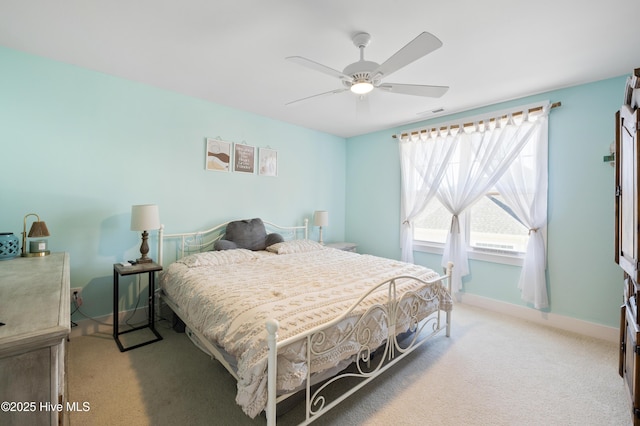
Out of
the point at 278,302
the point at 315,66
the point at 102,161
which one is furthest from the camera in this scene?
the point at 102,161

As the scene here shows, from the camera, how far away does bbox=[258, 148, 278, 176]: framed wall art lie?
4027mm

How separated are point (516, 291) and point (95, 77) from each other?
207 inches

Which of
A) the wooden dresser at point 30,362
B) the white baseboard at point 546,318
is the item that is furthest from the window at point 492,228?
the wooden dresser at point 30,362

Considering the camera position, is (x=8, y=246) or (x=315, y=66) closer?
(x=315, y=66)

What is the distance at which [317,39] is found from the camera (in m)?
2.15

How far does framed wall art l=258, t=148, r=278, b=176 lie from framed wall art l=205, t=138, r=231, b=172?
18.9 inches

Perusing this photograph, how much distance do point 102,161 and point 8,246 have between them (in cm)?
109

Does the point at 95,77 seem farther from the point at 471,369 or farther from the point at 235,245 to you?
the point at 471,369

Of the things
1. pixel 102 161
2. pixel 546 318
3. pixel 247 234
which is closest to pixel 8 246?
pixel 102 161

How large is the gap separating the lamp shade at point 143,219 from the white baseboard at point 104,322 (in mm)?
Answer: 1028

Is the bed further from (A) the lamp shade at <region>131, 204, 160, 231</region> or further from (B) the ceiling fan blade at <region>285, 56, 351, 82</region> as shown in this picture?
(B) the ceiling fan blade at <region>285, 56, 351, 82</region>

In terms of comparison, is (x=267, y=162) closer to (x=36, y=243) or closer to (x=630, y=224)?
(x=36, y=243)

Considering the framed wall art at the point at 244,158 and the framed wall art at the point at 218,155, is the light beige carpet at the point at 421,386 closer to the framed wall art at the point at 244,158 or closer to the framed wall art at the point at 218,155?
the framed wall art at the point at 218,155

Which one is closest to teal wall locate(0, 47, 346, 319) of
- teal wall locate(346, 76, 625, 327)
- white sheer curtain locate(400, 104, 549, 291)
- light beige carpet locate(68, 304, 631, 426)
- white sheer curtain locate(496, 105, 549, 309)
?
light beige carpet locate(68, 304, 631, 426)
